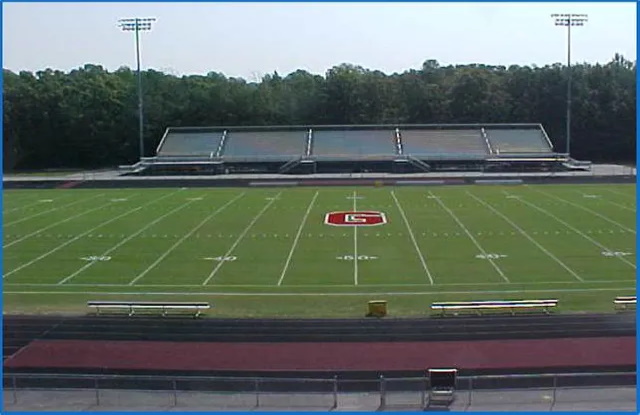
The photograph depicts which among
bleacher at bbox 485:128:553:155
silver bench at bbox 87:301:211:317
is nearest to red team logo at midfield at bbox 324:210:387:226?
silver bench at bbox 87:301:211:317

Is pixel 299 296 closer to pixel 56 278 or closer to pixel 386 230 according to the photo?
pixel 56 278

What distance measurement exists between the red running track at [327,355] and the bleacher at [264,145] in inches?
1610

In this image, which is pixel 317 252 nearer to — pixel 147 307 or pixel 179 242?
pixel 179 242

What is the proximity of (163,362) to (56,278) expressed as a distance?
8405mm

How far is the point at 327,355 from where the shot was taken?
1488cm

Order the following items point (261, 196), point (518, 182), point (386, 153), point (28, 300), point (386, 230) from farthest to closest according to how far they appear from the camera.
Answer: point (386, 153), point (518, 182), point (261, 196), point (386, 230), point (28, 300)

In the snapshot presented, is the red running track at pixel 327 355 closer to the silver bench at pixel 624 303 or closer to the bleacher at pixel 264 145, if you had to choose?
the silver bench at pixel 624 303

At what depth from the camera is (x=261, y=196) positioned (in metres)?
40.0

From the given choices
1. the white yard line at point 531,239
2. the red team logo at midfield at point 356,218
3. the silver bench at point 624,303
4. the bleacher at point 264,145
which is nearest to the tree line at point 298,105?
the bleacher at point 264,145

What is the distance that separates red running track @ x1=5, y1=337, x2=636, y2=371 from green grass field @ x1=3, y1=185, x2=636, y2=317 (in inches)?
106

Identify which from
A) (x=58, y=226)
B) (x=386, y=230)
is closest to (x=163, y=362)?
(x=386, y=230)

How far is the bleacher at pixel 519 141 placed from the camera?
56938mm

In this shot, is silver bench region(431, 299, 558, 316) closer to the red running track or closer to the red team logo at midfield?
the red running track

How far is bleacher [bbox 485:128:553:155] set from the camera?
5694 centimetres
